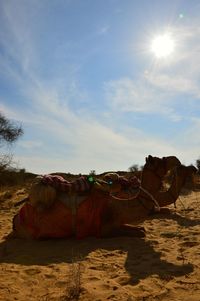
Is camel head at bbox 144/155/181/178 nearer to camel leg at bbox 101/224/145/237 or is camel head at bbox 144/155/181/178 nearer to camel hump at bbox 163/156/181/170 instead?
camel hump at bbox 163/156/181/170

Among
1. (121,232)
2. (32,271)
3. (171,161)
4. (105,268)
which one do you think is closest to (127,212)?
(121,232)

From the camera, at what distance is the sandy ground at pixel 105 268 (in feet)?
14.7

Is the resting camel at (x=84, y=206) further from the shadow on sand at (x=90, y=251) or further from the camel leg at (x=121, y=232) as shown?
the shadow on sand at (x=90, y=251)

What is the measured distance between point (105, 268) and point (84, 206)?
1968 mm

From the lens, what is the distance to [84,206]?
7.41m

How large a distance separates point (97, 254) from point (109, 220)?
3.72ft

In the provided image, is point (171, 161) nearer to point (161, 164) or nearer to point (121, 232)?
point (161, 164)

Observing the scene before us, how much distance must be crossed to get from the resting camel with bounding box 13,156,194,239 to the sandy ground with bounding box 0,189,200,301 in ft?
0.64

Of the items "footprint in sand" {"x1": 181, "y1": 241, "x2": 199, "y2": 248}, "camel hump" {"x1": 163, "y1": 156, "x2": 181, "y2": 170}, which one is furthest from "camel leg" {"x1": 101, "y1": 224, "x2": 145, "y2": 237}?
"camel hump" {"x1": 163, "y1": 156, "x2": 181, "y2": 170}

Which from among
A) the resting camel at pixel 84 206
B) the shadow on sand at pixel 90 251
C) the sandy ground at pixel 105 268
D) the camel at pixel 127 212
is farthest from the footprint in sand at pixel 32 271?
the camel at pixel 127 212

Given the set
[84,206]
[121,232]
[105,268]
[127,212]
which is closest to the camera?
[105,268]

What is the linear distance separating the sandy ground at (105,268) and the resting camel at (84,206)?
20cm

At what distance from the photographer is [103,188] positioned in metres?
7.44

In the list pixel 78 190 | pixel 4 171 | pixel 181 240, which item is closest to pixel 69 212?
pixel 78 190
